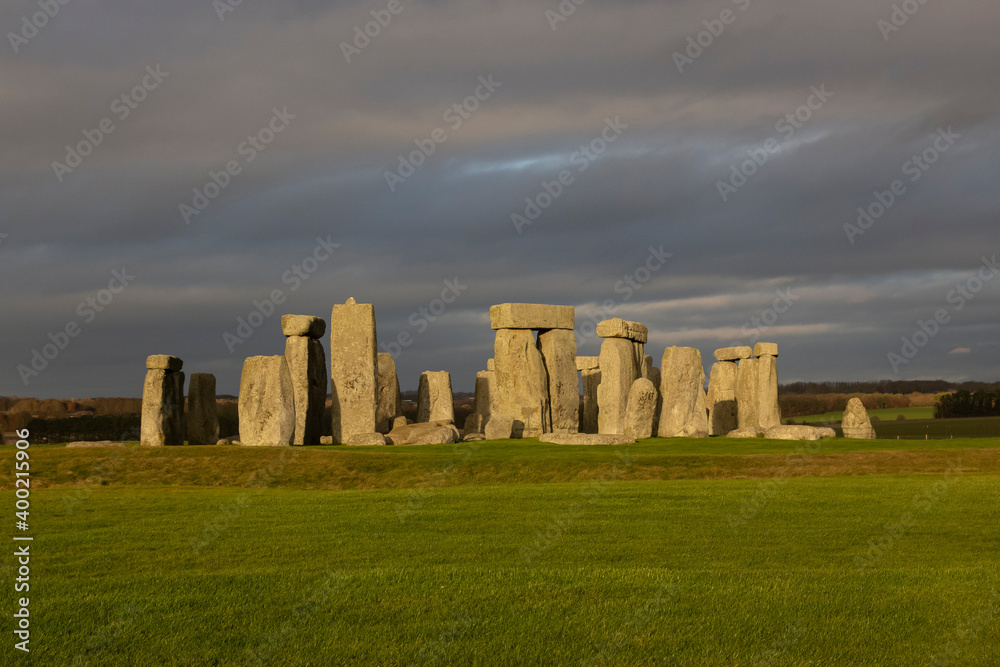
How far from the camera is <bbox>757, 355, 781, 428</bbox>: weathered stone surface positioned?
29406mm

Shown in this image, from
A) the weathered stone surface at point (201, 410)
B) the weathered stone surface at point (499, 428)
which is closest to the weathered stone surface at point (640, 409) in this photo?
the weathered stone surface at point (499, 428)

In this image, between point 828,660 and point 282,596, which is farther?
point 282,596

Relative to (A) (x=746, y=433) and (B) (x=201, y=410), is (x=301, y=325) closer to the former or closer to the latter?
(B) (x=201, y=410)

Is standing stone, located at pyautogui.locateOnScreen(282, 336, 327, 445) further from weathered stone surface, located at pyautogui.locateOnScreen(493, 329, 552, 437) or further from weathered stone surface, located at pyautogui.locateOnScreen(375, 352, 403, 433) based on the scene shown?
weathered stone surface, located at pyautogui.locateOnScreen(493, 329, 552, 437)

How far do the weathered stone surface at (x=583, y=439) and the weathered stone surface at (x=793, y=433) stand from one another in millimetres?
4623

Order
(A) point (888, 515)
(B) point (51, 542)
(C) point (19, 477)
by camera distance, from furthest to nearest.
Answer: (C) point (19, 477)
(A) point (888, 515)
(B) point (51, 542)

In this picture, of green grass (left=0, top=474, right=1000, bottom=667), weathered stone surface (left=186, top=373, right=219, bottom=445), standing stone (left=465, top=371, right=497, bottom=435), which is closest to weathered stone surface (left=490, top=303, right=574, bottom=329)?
standing stone (left=465, top=371, right=497, bottom=435)

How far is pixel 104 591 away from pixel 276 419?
15.6 m

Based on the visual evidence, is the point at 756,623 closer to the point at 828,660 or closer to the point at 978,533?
the point at 828,660

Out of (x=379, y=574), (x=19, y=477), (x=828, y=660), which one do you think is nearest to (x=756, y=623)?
(x=828, y=660)

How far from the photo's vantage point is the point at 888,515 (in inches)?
468

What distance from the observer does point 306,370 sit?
24.0 meters

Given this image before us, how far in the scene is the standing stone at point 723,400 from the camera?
31.9 m

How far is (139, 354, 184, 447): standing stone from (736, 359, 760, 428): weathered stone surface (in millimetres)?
18369
